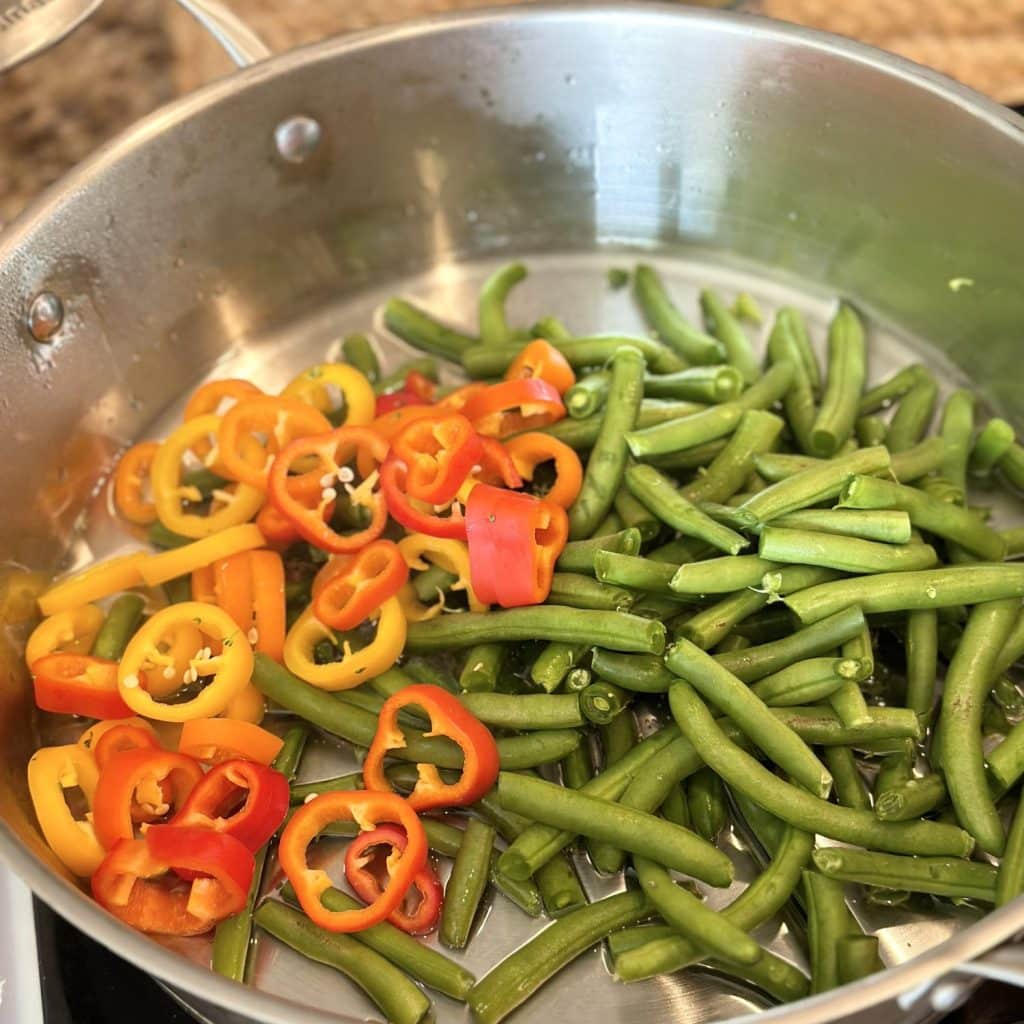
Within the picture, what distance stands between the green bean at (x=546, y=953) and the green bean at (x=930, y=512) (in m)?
0.78

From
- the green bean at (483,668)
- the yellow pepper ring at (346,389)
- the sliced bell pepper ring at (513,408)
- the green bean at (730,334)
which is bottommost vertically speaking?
the green bean at (483,668)

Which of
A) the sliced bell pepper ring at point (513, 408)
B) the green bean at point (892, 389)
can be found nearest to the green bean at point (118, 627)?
the sliced bell pepper ring at point (513, 408)

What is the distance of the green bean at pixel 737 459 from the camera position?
7.08 ft

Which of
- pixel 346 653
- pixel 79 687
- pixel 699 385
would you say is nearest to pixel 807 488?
pixel 699 385

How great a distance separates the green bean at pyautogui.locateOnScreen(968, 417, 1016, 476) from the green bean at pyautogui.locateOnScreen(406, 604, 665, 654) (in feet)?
2.91

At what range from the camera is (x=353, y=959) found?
178cm

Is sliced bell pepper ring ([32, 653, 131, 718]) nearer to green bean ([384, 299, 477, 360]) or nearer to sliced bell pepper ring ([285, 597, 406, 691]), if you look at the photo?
sliced bell pepper ring ([285, 597, 406, 691])

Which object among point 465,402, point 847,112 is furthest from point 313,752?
point 847,112

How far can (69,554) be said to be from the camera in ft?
8.04

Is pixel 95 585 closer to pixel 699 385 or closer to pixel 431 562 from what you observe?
pixel 431 562

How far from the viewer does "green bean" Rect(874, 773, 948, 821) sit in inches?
68.8

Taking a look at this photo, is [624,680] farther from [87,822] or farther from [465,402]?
[87,822]

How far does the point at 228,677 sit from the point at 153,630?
0.55 feet

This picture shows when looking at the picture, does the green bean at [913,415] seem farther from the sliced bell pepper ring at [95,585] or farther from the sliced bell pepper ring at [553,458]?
the sliced bell pepper ring at [95,585]
